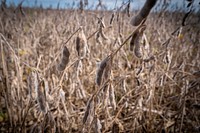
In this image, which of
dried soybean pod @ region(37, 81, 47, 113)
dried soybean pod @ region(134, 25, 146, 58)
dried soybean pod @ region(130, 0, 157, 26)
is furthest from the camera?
dried soybean pod @ region(37, 81, 47, 113)

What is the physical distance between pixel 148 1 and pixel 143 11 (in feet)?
0.19

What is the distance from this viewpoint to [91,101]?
1.07m

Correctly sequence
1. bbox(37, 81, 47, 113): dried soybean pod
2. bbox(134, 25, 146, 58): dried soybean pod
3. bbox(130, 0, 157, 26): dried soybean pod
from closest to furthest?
1. bbox(130, 0, 157, 26): dried soybean pod
2. bbox(134, 25, 146, 58): dried soybean pod
3. bbox(37, 81, 47, 113): dried soybean pod

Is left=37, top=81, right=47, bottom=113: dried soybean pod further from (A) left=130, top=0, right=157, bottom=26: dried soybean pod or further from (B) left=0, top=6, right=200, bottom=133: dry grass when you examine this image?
(A) left=130, top=0, right=157, bottom=26: dried soybean pod

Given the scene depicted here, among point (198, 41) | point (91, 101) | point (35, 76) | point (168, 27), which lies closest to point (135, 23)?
point (91, 101)

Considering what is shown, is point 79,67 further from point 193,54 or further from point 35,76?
point 193,54

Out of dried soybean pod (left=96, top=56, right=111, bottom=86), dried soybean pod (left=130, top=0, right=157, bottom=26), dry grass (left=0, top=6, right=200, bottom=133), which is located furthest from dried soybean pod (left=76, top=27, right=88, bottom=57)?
dried soybean pod (left=130, top=0, right=157, bottom=26)

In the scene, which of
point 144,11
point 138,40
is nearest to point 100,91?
point 138,40

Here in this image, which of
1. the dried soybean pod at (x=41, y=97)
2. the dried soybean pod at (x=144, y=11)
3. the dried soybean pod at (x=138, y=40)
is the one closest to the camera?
the dried soybean pod at (x=144, y=11)

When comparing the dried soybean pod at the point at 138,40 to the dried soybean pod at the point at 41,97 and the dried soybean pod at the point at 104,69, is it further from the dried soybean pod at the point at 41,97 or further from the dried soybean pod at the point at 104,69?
the dried soybean pod at the point at 41,97

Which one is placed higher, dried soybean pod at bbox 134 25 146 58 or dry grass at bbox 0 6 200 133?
dried soybean pod at bbox 134 25 146 58

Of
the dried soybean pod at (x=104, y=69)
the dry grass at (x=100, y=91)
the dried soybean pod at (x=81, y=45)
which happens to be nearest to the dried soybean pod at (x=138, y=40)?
the dry grass at (x=100, y=91)

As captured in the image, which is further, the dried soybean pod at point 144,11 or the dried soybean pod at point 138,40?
the dried soybean pod at point 138,40

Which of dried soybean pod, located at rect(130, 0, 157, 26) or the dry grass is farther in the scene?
the dry grass
